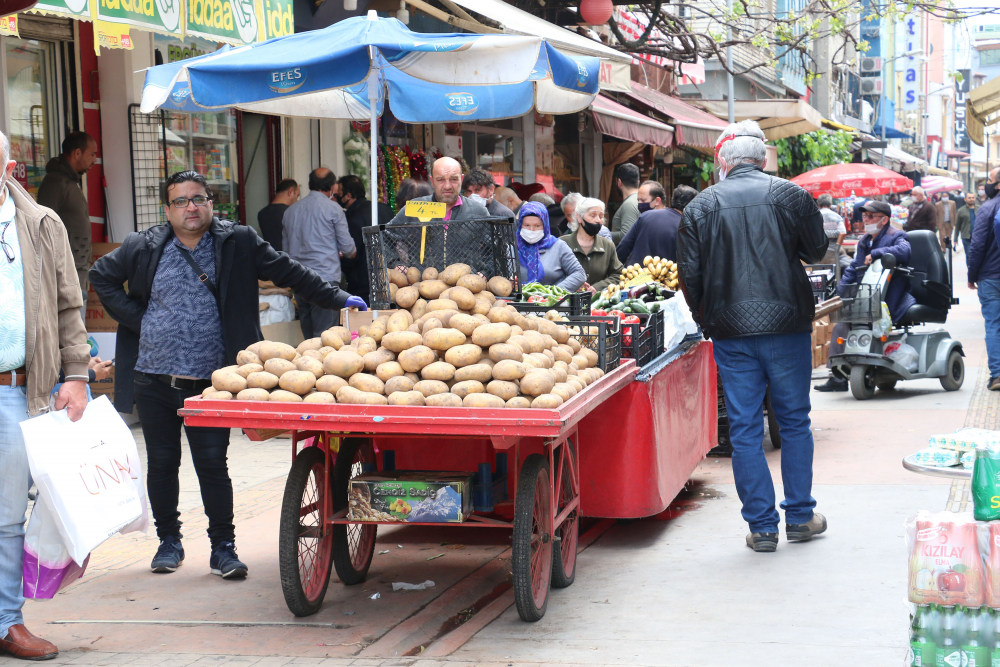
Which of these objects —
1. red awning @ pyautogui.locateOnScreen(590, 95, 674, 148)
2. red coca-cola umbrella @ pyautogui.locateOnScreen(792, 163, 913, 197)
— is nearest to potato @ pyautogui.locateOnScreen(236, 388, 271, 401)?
red awning @ pyautogui.locateOnScreen(590, 95, 674, 148)

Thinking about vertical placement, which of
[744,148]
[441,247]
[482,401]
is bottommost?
[482,401]

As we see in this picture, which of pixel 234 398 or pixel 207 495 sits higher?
pixel 234 398

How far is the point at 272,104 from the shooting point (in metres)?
8.38

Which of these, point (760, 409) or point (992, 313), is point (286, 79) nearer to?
point (760, 409)

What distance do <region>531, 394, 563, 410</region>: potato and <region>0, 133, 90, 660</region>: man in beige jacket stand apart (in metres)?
1.79

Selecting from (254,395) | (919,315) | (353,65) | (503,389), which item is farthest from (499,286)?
(919,315)

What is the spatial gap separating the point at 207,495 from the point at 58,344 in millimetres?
1282

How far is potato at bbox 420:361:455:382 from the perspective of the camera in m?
4.68

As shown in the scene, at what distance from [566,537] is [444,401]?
1.27 meters

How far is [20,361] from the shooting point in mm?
4266

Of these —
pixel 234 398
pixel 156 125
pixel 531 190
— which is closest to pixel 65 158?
pixel 156 125

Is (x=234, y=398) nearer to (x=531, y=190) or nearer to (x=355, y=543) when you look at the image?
(x=355, y=543)

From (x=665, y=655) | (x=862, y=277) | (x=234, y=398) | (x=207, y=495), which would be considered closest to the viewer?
(x=665, y=655)

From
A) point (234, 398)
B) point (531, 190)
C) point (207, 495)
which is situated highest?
point (531, 190)
